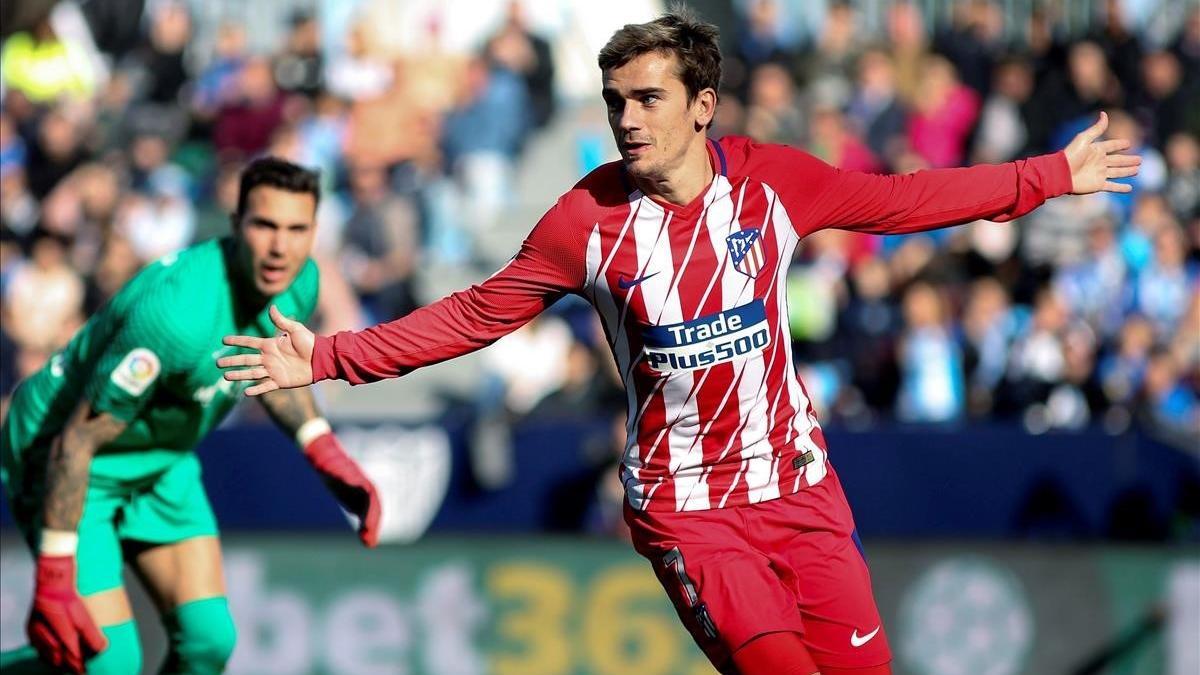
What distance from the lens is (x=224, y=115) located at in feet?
53.8

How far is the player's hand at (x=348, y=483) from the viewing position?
718 centimetres

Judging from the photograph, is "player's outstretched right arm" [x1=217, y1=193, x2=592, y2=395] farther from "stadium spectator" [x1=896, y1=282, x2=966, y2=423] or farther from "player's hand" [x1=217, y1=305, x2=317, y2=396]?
"stadium spectator" [x1=896, y1=282, x2=966, y2=423]

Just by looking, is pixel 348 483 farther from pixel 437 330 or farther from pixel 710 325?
pixel 710 325

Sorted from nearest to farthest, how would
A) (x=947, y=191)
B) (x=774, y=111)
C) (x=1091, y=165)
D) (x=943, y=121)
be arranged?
(x=947, y=191)
(x=1091, y=165)
(x=774, y=111)
(x=943, y=121)

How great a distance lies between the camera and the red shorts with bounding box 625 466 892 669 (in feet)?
19.5

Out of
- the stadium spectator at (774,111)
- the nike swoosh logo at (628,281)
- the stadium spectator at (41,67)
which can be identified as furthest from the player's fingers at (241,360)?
the stadium spectator at (41,67)

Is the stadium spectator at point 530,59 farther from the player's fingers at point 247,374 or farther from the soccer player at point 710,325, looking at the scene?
the player's fingers at point 247,374

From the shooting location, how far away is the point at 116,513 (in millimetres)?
7480

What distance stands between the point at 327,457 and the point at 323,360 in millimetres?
1703

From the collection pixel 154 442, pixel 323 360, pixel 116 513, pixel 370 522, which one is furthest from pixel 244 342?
pixel 116 513

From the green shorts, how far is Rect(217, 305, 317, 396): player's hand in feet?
6.37

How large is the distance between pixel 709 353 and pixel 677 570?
2.27 feet

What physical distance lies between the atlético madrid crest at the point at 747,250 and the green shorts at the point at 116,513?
2696 mm

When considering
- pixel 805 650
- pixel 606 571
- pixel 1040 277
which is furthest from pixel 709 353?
pixel 1040 277
